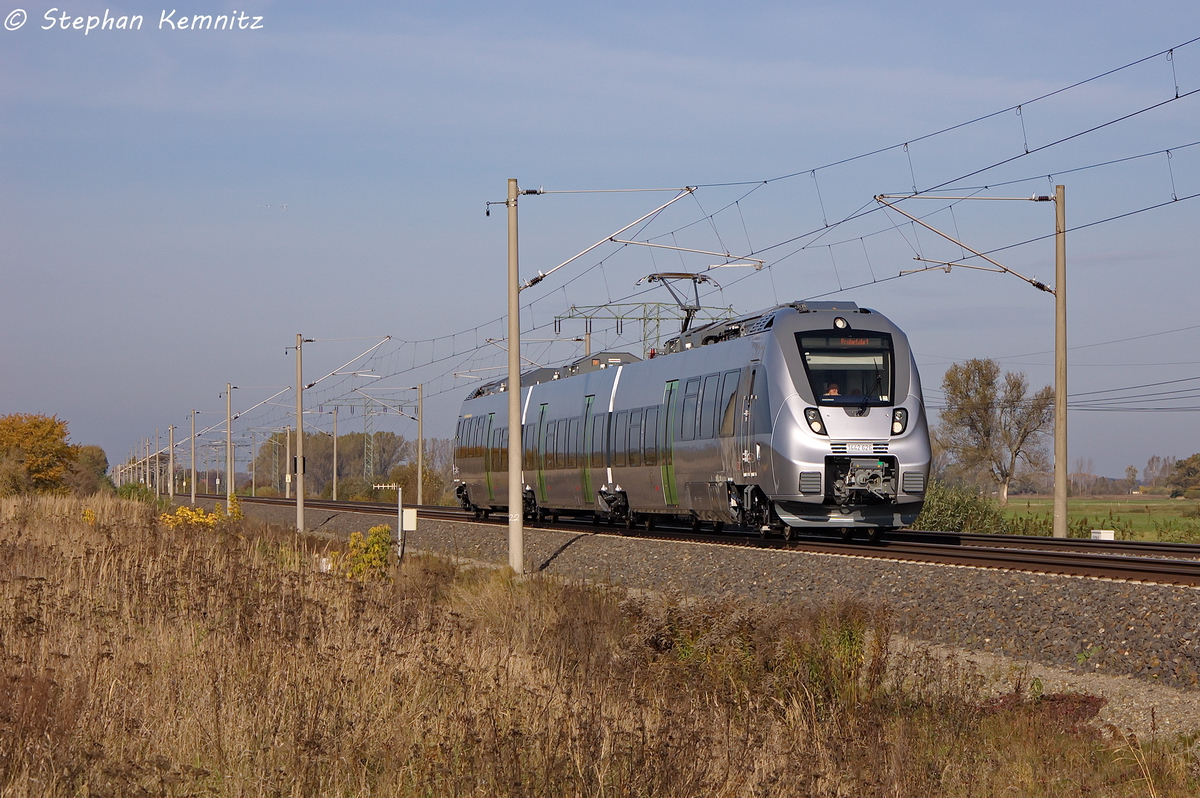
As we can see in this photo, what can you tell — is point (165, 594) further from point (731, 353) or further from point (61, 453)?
point (61, 453)

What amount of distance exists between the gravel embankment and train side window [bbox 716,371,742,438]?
2.29m

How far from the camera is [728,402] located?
23266mm

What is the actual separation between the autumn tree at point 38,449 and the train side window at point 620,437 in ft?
95.4

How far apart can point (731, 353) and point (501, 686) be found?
15.3 meters

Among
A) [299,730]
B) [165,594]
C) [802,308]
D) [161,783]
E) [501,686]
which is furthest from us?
[802,308]

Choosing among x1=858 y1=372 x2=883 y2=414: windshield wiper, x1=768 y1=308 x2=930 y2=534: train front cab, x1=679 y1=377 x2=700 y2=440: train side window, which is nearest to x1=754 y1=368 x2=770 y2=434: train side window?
x1=768 y1=308 x2=930 y2=534: train front cab

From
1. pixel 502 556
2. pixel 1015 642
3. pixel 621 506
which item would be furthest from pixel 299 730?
pixel 621 506

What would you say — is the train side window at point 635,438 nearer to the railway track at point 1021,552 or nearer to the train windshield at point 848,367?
the railway track at point 1021,552

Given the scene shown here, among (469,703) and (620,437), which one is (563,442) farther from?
(469,703)

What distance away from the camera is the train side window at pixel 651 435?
89.8ft

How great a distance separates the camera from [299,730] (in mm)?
7176


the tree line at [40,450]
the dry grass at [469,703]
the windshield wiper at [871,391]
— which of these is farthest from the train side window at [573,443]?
the tree line at [40,450]

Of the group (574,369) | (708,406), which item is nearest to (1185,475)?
(574,369)

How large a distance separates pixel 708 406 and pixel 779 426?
3461 millimetres
